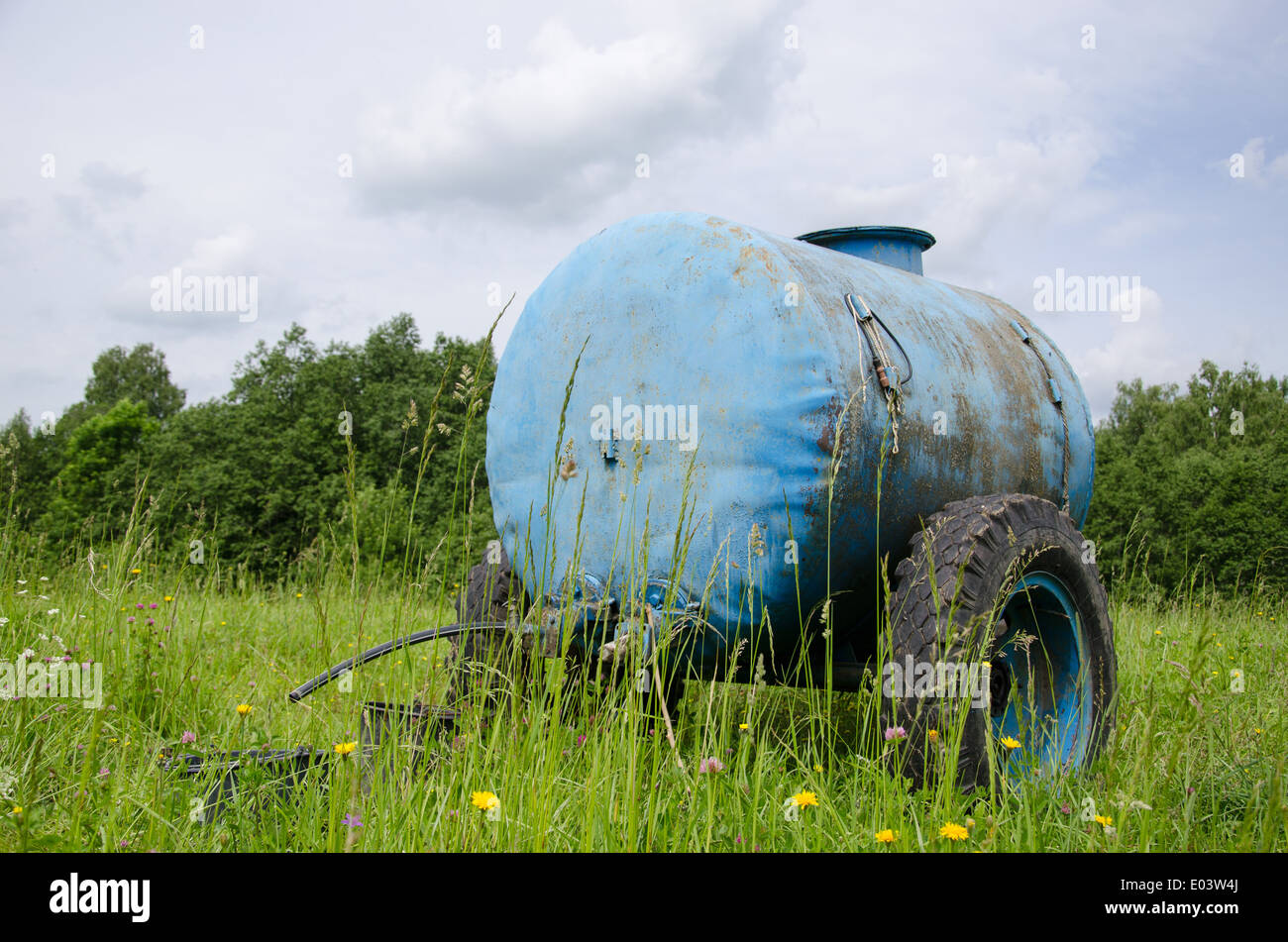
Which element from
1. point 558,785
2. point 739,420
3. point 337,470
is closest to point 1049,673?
point 739,420

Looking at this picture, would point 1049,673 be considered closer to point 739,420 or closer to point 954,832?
point 739,420

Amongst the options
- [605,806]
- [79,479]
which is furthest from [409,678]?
[79,479]

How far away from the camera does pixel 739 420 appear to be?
108 inches

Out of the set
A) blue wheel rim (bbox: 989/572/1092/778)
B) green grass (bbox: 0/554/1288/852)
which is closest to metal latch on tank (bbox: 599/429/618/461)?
green grass (bbox: 0/554/1288/852)

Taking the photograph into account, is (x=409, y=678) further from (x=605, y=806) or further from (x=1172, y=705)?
(x=1172, y=705)

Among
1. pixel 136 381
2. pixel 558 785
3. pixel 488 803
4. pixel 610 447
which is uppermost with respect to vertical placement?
pixel 136 381

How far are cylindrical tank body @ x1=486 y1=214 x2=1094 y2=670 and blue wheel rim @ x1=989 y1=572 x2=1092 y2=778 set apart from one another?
1.61ft

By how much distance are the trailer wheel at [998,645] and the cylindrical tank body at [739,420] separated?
193 mm

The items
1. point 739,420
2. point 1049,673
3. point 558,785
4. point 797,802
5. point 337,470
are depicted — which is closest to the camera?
point 797,802

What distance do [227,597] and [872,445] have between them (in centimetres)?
577

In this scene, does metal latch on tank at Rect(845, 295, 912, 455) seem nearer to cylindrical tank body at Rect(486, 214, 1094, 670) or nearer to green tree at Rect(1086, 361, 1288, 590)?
cylindrical tank body at Rect(486, 214, 1094, 670)

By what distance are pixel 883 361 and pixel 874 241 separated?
167 cm

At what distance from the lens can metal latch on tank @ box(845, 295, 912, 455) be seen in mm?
2842

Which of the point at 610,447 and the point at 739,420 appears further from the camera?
the point at 610,447
